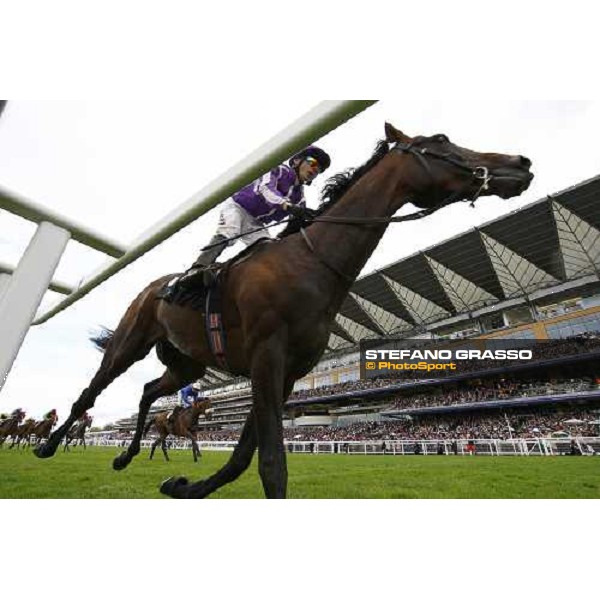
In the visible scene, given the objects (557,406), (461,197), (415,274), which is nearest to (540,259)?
(415,274)

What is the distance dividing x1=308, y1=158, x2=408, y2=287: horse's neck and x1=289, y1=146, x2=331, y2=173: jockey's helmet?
14.7 inches

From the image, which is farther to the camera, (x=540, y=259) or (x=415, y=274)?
(x=415, y=274)

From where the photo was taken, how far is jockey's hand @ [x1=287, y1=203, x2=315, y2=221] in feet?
8.05

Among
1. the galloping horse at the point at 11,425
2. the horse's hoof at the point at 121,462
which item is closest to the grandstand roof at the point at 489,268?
the galloping horse at the point at 11,425

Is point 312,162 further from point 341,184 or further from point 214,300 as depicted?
point 214,300

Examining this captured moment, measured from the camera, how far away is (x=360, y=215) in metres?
2.35

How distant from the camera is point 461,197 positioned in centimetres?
235

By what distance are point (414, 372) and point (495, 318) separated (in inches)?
354

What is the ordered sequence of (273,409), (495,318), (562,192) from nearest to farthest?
(273,409) < (562,192) < (495,318)

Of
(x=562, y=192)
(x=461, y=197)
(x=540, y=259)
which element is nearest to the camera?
(x=461, y=197)

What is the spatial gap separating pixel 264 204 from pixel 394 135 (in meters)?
0.94

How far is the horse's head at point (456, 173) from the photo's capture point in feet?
7.50

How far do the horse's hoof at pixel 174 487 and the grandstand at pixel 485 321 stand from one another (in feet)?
72.3

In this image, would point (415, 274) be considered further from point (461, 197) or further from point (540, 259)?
point (461, 197)
